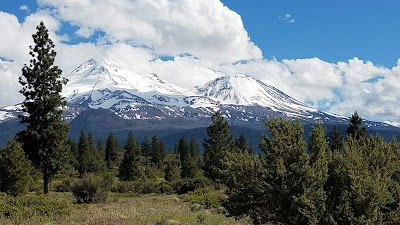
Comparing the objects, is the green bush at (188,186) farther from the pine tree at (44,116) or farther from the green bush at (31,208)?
the green bush at (31,208)

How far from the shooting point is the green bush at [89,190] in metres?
28.6

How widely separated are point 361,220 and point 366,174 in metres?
1.26

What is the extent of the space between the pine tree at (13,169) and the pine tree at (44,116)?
1.54 metres

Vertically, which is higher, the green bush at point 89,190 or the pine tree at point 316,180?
the pine tree at point 316,180

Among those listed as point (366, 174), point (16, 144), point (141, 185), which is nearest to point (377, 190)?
point (366, 174)

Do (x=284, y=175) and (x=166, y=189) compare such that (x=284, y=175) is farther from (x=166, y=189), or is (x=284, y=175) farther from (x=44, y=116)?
(x=166, y=189)

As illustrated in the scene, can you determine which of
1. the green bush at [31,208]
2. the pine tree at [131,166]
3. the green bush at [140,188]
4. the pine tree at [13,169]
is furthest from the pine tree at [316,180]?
the pine tree at [131,166]

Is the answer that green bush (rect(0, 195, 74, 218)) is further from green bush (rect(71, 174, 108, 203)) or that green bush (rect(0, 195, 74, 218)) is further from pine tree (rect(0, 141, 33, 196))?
pine tree (rect(0, 141, 33, 196))

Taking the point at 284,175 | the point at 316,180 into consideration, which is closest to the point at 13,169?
the point at 284,175

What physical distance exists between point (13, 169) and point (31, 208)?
14.9 m

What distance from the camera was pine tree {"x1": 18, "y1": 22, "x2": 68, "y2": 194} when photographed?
35.1 m

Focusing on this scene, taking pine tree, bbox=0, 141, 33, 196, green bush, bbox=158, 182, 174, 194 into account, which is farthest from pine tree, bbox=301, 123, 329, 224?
green bush, bbox=158, 182, 174, 194

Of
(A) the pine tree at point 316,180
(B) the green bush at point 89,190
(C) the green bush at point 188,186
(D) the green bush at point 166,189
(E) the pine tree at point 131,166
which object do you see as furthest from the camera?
(E) the pine tree at point 131,166

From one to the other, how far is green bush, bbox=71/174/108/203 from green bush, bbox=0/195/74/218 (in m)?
6.64
